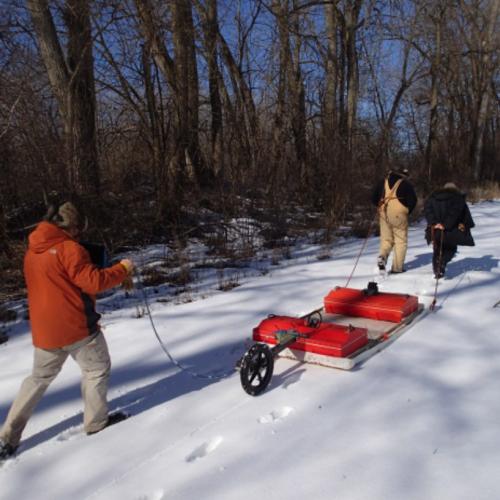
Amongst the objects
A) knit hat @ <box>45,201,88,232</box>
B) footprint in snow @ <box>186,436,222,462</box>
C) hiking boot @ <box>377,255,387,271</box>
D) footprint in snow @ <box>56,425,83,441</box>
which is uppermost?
knit hat @ <box>45,201,88,232</box>

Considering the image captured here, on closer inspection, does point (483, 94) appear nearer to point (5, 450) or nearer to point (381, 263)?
point (381, 263)

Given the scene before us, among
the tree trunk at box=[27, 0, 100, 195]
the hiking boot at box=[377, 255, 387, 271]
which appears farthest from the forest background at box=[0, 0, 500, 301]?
the hiking boot at box=[377, 255, 387, 271]

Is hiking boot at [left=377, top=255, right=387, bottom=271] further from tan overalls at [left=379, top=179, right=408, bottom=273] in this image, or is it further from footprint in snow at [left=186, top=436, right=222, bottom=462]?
footprint in snow at [left=186, top=436, right=222, bottom=462]

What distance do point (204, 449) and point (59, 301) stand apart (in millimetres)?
1402

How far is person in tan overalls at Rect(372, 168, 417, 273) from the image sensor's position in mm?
7863

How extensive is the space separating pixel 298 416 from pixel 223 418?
1.82ft

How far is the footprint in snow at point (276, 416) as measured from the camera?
11.9 ft

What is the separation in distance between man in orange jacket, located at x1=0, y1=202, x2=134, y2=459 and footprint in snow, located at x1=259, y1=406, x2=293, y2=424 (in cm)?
124

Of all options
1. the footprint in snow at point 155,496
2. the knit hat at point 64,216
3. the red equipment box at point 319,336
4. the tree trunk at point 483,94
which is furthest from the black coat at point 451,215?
the tree trunk at point 483,94

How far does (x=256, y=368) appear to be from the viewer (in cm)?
409

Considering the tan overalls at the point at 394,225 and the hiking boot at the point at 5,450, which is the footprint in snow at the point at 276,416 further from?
the tan overalls at the point at 394,225

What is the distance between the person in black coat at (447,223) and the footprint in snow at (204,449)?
A: 505cm

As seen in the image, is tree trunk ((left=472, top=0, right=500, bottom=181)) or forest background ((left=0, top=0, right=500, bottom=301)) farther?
tree trunk ((left=472, top=0, right=500, bottom=181))

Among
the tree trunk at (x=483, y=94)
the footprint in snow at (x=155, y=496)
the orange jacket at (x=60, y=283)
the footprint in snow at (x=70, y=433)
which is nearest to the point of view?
the footprint in snow at (x=155, y=496)
